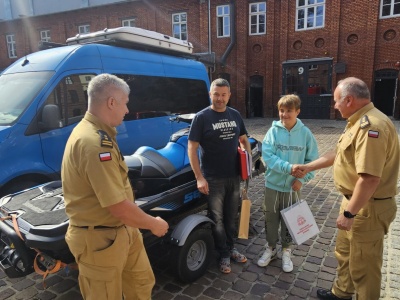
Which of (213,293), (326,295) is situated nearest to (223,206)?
(213,293)

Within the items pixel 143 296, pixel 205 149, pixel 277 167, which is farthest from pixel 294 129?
pixel 143 296

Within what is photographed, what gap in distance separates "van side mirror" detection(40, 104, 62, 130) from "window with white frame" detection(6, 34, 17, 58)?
1037 inches

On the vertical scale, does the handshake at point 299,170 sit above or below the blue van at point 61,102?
below

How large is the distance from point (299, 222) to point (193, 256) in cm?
118

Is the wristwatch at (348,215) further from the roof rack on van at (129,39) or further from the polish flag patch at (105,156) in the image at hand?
the roof rack on van at (129,39)

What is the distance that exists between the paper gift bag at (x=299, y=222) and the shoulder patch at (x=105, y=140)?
1.97 metres

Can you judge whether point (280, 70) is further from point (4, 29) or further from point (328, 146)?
point (4, 29)

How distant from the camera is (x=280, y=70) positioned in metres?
18.7

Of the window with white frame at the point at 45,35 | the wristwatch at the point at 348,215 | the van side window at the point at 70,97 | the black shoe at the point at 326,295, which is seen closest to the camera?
the wristwatch at the point at 348,215

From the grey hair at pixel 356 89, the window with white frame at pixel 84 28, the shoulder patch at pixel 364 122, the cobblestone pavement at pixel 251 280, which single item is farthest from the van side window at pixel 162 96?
the window with white frame at pixel 84 28

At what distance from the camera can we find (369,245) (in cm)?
238

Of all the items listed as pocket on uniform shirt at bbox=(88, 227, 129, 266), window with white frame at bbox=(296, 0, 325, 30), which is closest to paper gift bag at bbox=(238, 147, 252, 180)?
pocket on uniform shirt at bbox=(88, 227, 129, 266)

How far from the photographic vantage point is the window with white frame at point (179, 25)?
20516 millimetres

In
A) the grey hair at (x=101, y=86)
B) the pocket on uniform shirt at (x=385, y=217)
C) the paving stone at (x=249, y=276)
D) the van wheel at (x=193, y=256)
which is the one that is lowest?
the paving stone at (x=249, y=276)
